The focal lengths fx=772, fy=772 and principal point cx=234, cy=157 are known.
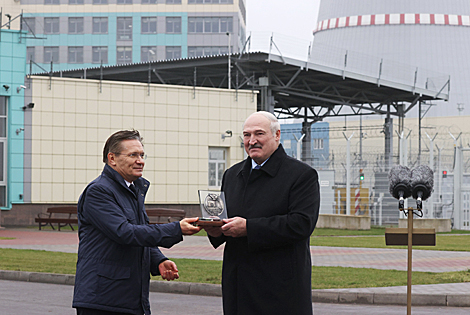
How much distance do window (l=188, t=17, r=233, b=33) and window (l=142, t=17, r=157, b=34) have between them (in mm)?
3619

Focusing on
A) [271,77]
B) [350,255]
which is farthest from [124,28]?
[350,255]

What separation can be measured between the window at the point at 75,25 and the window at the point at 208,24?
37.0ft

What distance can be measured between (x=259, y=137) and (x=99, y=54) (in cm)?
7632

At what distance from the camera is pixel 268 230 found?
476cm

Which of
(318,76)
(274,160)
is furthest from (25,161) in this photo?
(274,160)

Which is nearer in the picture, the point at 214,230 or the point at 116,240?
the point at 116,240

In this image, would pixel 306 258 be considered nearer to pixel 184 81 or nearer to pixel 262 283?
pixel 262 283

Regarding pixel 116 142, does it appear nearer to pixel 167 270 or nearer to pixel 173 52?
pixel 167 270

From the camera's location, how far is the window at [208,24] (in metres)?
78.4

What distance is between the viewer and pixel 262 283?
4828 mm

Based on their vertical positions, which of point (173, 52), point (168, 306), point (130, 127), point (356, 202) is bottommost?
point (168, 306)

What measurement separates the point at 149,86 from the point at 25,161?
680cm

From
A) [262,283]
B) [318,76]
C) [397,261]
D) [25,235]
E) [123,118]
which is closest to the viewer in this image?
[262,283]

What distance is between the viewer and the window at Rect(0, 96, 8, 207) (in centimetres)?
3350
